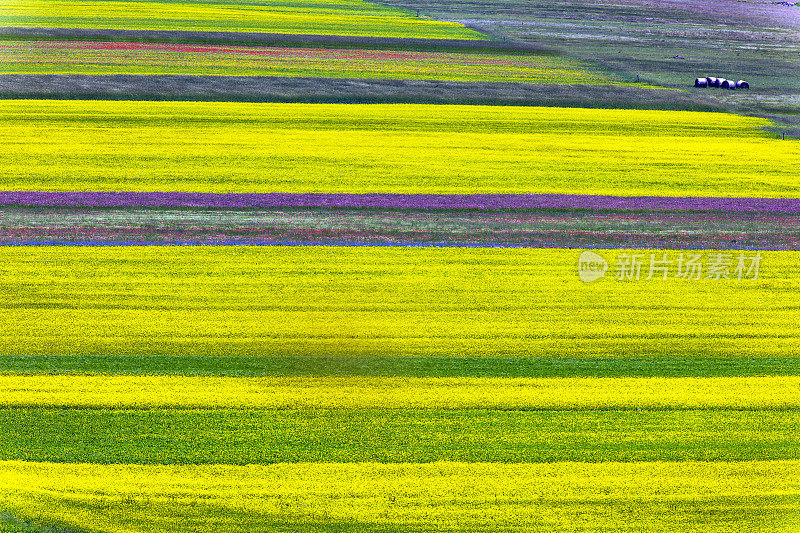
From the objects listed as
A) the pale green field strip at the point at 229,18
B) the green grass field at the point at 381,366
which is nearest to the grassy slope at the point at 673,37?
the pale green field strip at the point at 229,18

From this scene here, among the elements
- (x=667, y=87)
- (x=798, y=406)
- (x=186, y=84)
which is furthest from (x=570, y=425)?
(x=667, y=87)

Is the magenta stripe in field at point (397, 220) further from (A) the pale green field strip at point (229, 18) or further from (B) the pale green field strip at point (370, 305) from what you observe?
(A) the pale green field strip at point (229, 18)

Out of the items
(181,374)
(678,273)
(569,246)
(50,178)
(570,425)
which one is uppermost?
(50,178)

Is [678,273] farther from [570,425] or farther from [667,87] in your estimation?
[667,87]

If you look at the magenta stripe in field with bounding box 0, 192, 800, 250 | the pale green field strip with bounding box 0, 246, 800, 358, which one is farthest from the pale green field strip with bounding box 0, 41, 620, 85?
the pale green field strip with bounding box 0, 246, 800, 358

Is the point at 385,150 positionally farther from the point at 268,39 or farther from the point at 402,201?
the point at 268,39

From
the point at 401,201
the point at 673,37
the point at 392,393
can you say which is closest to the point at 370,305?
the point at 392,393

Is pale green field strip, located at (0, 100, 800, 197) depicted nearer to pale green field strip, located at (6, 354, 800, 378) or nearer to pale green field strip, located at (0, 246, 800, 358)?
pale green field strip, located at (0, 246, 800, 358)
